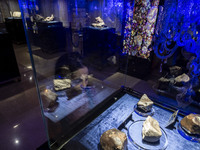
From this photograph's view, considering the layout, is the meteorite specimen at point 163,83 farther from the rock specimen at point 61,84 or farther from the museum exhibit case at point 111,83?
the rock specimen at point 61,84

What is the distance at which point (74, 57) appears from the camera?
178 centimetres

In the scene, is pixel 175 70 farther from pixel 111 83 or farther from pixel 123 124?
pixel 111 83

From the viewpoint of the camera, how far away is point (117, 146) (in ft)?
3.12

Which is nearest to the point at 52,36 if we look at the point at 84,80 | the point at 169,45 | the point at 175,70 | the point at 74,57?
the point at 74,57

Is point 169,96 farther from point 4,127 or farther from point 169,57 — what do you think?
point 4,127

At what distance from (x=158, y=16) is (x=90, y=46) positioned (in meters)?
0.88

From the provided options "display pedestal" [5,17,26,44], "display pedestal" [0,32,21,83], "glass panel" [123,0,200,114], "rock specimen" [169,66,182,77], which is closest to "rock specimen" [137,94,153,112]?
"glass panel" [123,0,200,114]

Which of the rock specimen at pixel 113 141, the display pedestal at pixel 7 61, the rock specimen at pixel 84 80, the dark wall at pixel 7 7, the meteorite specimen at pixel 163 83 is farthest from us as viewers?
the dark wall at pixel 7 7

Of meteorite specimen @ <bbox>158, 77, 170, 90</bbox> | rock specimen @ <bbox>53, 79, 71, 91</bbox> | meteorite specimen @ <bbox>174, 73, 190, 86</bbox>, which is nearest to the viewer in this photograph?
meteorite specimen @ <bbox>174, 73, 190, 86</bbox>

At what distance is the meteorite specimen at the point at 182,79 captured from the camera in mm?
1311

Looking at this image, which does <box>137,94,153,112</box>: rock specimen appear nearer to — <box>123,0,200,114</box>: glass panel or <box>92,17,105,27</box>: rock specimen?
<box>123,0,200,114</box>: glass panel

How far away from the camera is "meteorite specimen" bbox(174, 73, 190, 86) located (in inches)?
51.6

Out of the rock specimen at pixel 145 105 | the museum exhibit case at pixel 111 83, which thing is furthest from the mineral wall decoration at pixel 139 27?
the rock specimen at pixel 145 105

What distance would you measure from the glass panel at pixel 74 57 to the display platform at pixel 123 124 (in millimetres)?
95
